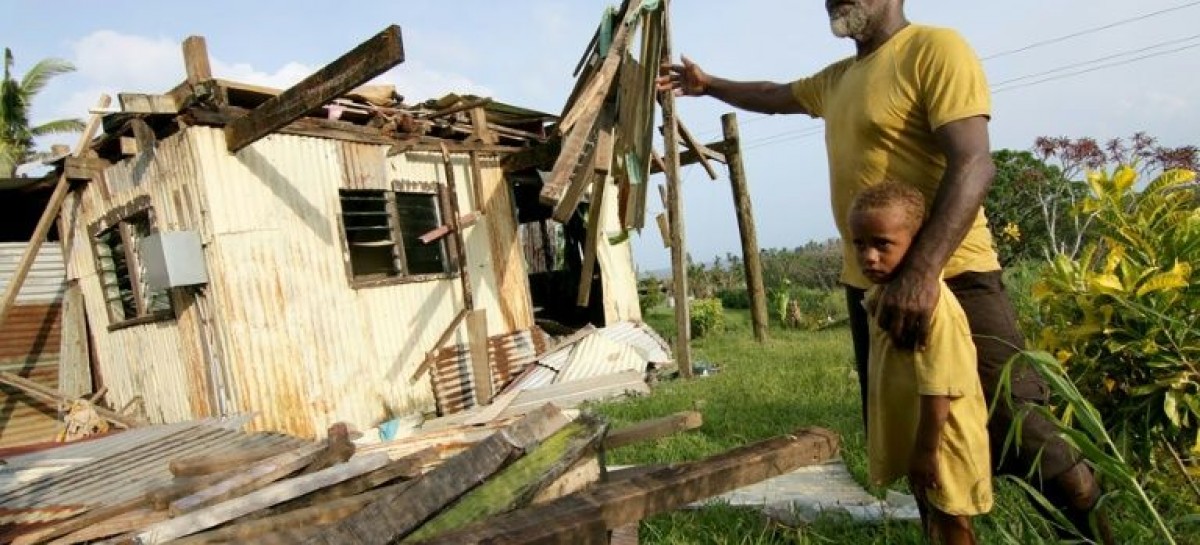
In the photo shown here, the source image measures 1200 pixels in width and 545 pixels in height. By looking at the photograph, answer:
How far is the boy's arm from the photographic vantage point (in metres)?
1.76

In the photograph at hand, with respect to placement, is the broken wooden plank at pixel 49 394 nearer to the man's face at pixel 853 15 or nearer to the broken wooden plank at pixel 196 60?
the broken wooden plank at pixel 196 60

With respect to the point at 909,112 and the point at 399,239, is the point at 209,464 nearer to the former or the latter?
the point at 909,112

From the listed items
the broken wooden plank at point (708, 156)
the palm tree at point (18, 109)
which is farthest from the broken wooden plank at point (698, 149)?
the palm tree at point (18, 109)

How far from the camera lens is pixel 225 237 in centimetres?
655

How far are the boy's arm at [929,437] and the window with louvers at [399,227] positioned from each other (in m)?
6.81

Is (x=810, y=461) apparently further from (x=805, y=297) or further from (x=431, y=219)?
(x=805, y=297)

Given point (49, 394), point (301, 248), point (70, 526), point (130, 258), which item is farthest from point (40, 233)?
point (70, 526)

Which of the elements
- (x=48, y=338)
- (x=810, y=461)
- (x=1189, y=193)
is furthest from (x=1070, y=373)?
(x=48, y=338)

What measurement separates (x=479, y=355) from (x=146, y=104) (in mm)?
4344

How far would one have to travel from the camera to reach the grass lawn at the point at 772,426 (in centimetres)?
255

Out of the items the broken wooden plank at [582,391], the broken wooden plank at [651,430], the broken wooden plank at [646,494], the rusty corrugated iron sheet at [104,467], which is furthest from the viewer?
the broken wooden plank at [582,391]

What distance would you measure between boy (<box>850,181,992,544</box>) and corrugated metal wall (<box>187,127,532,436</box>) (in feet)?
20.9

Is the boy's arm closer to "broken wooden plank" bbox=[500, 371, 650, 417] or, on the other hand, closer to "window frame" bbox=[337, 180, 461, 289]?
"broken wooden plank" bbox=[500, 371, 650, 417]

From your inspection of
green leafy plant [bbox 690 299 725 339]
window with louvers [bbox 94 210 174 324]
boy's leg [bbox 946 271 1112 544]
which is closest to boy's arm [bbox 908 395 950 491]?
boy's leg [bbox 946 271 1112 544]
